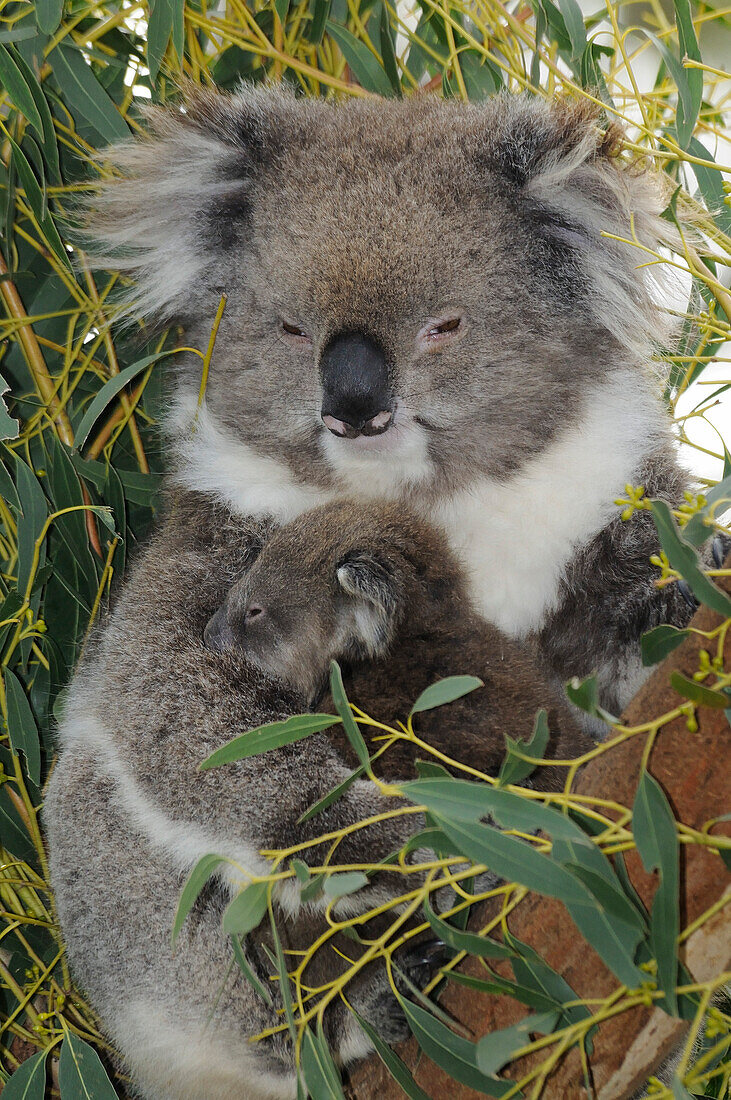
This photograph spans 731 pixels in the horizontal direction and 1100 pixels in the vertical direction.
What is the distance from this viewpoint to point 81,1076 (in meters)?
1.95

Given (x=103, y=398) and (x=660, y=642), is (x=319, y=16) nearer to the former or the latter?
(x=103, y=398)

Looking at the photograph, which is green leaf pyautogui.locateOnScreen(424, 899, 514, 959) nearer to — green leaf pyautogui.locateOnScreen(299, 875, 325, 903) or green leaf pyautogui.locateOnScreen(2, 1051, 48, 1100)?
green leaf pyautogui.locateOnScreen(299, 875, 325, 903)

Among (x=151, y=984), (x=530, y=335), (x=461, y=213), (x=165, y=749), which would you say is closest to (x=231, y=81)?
(x=461, y=213)

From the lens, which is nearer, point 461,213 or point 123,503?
point 461,213

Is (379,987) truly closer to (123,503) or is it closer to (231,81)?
(123,503)

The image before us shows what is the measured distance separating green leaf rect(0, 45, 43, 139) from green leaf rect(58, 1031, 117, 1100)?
1.80 m

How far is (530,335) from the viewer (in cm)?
195

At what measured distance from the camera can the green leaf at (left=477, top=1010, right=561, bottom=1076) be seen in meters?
1.27

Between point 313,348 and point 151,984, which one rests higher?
point 313,348

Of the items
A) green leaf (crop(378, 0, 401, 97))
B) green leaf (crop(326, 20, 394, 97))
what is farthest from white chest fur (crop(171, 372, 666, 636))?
green leaf (crop(378, 0, 401, 97))

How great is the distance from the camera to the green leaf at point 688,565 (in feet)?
3.83

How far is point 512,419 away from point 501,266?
Result: 278 millimetres

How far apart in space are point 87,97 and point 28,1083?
6.61ft

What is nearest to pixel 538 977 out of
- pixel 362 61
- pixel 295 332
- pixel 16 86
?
pixel 295 332
